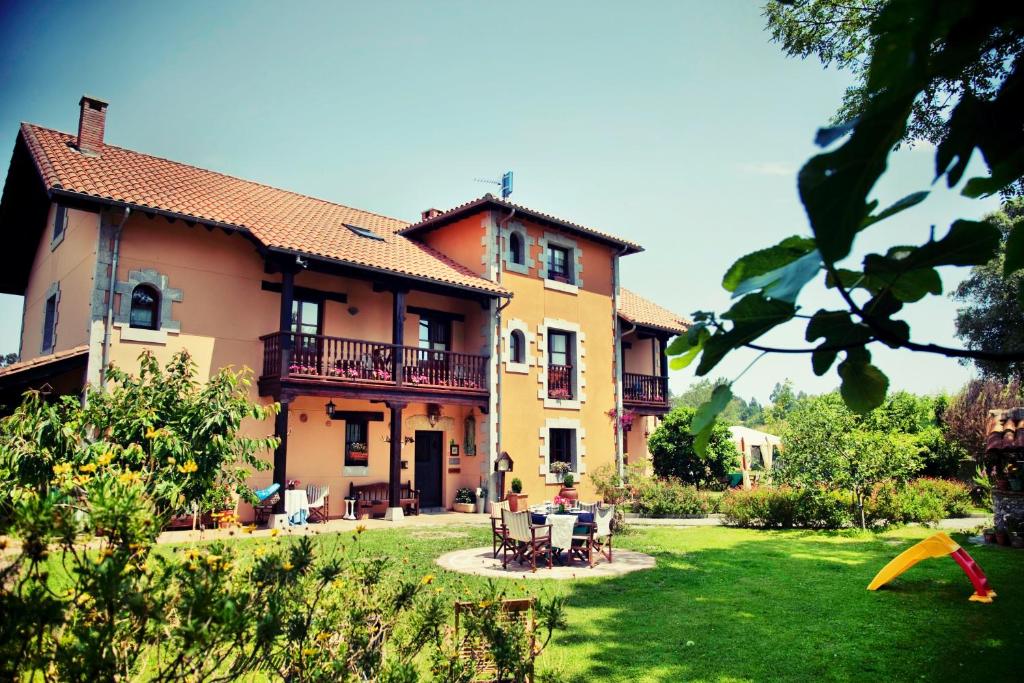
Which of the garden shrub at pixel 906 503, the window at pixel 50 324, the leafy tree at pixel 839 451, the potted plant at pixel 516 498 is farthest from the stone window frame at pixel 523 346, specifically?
the window at pixel 50 324

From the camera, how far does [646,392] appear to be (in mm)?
21844

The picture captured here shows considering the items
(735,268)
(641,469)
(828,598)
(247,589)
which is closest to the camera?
(735,268)

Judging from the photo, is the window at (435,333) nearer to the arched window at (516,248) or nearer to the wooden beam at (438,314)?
the wooden beam at (438,314)

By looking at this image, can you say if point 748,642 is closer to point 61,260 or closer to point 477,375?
point 477,375

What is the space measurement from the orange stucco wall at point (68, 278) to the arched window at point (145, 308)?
2.47 feet

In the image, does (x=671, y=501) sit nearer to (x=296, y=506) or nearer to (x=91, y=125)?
(x=296, y=506)

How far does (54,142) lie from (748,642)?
51.8 ft

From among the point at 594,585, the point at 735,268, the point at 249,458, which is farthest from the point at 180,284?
the point at 735,268

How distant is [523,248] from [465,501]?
718 cm

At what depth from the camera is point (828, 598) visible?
741 cm

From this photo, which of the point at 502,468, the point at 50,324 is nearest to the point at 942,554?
the point at 502,468

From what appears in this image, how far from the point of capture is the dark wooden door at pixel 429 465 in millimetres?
17016

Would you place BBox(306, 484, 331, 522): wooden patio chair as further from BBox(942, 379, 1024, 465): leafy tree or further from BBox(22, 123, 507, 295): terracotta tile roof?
BBox(942, 379, 1024, 465): leafy tree

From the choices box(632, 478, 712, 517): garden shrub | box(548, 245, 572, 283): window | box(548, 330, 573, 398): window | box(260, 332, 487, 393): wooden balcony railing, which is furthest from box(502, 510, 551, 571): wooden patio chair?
box(548, 245, 572, 283): window
